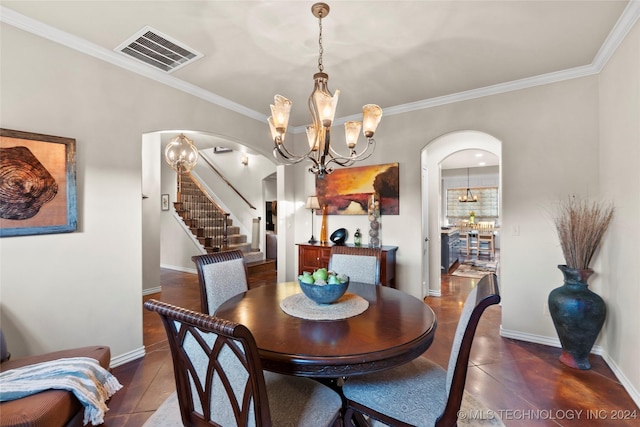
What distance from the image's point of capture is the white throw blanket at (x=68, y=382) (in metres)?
1.47

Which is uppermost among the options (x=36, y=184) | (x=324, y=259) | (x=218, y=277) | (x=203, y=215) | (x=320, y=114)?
(x=320, y=114)

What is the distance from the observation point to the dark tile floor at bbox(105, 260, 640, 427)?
75.7 inches

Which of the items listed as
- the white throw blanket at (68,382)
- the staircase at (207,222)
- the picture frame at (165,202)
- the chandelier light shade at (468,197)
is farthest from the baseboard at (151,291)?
the chandelier light shade at (468,197)

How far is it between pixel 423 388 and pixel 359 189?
303 centimetres

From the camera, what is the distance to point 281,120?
1.93 m

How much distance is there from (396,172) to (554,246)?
1.89 meters

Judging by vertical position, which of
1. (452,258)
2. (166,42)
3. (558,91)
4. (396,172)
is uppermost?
(166,42)

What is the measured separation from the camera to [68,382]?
5.06ft

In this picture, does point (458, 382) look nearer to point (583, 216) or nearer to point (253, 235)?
point (583, 216)

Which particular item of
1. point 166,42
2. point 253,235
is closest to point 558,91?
point 166,42

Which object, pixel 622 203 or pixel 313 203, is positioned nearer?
pixel 622 203

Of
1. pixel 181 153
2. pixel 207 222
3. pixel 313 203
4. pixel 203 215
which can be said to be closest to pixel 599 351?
pixel 313 203

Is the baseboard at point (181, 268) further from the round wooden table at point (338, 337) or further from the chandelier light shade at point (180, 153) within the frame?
the round wooden table at point (338, 337)

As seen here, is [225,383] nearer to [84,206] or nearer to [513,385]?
[84,206]
